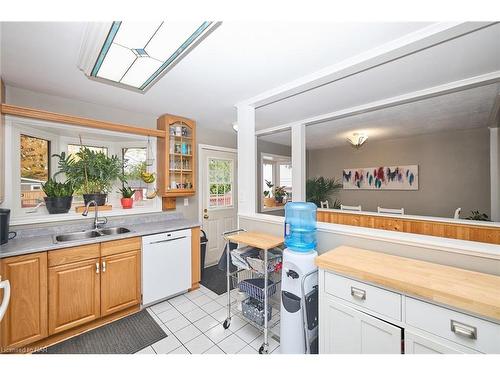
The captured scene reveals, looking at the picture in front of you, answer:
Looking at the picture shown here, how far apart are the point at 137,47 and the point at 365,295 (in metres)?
2.04

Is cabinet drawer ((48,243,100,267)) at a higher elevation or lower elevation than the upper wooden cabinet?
lower

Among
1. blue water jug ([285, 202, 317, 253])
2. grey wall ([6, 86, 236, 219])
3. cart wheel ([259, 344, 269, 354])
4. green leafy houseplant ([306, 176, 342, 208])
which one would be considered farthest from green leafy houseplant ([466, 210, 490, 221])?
grey wall ([6, 86, 236, 219])

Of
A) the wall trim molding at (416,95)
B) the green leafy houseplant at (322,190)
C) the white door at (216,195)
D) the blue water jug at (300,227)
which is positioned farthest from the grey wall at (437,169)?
the blue water jug at (300,227)

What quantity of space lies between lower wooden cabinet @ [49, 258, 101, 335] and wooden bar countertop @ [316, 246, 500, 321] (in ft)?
6.55

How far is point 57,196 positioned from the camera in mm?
2191

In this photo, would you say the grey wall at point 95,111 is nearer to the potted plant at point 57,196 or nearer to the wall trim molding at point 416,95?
the potted plant at point 57,196

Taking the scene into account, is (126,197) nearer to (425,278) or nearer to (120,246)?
(120,246)

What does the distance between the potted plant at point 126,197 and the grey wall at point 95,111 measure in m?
0.64

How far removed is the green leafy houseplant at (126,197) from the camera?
2678 millimetres

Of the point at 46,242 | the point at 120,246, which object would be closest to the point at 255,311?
the point at 120,246

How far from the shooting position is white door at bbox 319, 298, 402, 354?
3.45 feet

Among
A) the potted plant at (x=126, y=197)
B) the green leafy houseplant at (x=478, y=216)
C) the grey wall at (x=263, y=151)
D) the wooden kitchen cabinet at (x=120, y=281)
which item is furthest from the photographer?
the grey wall at (x=263, y=151)

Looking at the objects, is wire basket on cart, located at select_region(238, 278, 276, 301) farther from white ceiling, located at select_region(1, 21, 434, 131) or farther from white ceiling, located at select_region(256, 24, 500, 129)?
white ceiling, located at select_region(256, 24, 500, 129)

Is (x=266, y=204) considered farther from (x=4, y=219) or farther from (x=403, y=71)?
(x=4, y=219)
